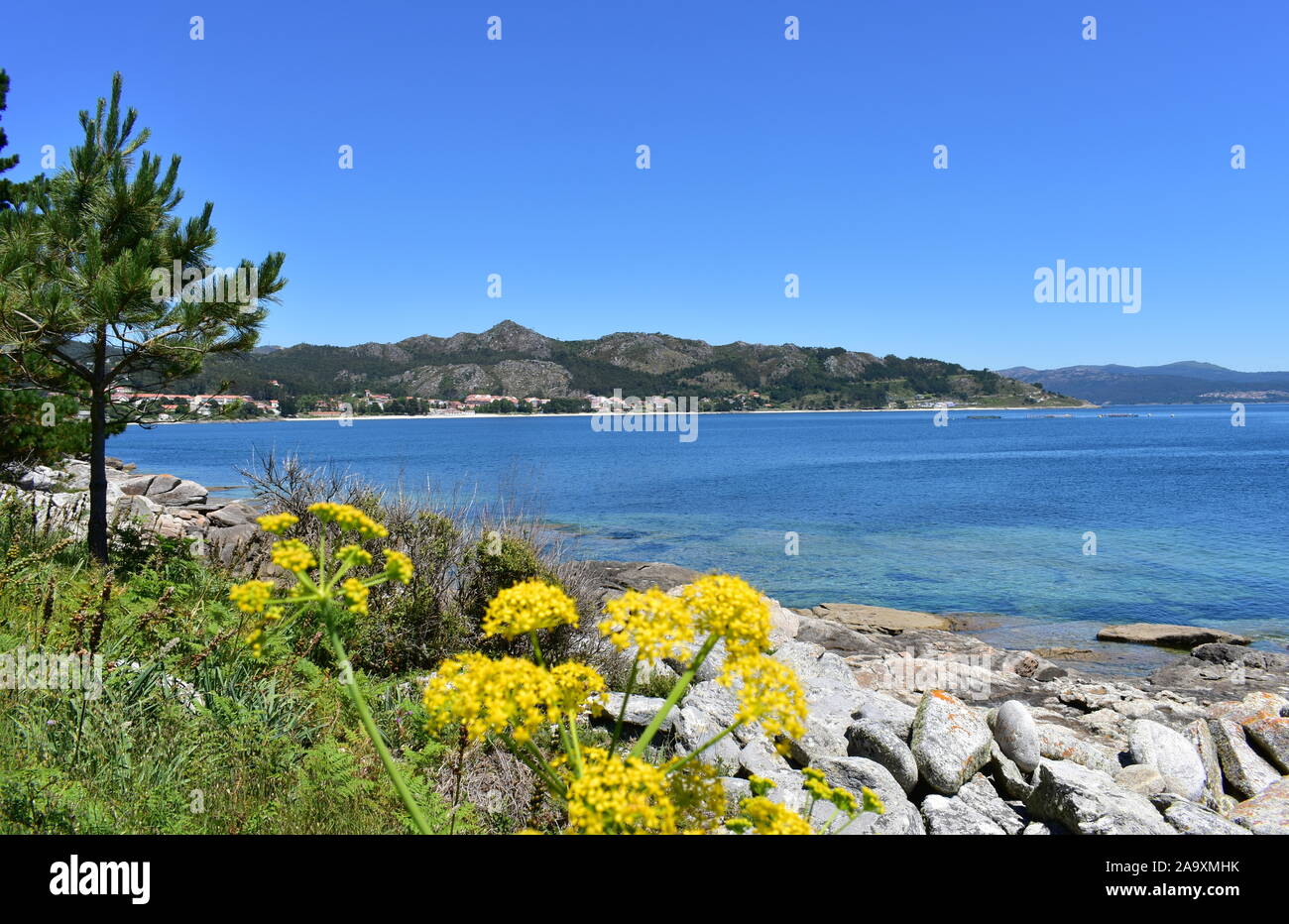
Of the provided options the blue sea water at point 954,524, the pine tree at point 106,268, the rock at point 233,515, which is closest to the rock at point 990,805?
the blue sea water at point 954,524

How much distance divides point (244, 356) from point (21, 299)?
3.02 m

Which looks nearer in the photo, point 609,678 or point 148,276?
point 609,678

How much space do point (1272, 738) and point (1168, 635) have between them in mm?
10562

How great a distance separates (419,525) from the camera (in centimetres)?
1006

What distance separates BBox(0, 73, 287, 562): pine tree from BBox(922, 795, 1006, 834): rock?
10.4 metres

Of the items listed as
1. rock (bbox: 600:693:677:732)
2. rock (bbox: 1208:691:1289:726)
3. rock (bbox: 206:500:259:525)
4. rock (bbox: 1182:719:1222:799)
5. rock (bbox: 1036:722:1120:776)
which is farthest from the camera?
rock (bbox: 206:500:259:525)

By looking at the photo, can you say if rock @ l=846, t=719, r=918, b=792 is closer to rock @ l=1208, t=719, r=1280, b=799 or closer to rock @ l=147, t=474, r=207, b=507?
rock @ l=1208, t=719, r=1280, b=799

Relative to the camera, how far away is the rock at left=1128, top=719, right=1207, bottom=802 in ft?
27.2

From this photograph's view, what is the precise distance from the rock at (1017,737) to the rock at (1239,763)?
295 centimetres

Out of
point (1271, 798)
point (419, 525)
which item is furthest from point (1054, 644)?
point (419, 525)

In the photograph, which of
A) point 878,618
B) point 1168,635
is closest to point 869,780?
point 878,618

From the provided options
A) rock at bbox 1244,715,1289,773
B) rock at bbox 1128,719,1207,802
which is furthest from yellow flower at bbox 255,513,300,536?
rock at bbox 1244,715,1289,773

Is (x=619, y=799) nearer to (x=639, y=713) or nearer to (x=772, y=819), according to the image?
(x=772, y=819)
